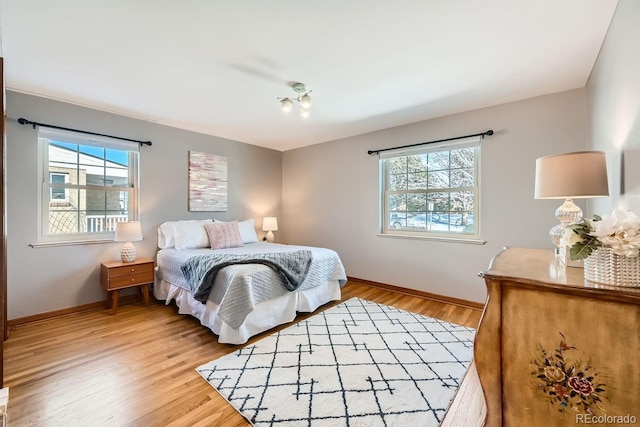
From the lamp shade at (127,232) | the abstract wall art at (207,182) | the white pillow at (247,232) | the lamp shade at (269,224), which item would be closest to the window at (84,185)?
the lamp shade at (127,232)

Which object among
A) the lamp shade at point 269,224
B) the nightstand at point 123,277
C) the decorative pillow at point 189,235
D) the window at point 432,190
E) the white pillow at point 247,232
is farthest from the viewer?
the lamp shade at point 269,224

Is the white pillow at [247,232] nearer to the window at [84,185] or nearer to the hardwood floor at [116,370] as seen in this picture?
the window at [84,185]

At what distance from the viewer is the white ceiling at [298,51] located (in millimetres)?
1569

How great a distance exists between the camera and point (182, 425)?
141 centimetres

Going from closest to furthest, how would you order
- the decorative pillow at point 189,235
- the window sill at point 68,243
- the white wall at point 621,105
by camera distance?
the white wall at point 621,105 → the window sill at point 68,243 → the decorative pillow at point 189,235

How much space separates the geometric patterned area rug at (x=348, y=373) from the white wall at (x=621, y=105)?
148 cm

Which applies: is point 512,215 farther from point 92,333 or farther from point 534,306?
point 92,333

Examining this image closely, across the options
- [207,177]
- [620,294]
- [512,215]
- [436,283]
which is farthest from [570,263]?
[207,177]

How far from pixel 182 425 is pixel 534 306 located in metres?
1.75

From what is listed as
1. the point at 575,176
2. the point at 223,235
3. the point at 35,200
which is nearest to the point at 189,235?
the point at 223,235

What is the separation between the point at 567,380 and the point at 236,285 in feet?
6.71

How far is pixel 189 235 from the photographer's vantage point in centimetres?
345

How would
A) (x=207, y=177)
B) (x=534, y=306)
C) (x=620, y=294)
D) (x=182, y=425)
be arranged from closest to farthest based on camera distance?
(x=620, y=294)
(x=534, y=306)
(x=182, y=425)
(x=207, y=177)

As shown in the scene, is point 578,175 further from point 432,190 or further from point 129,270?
point 129,270
